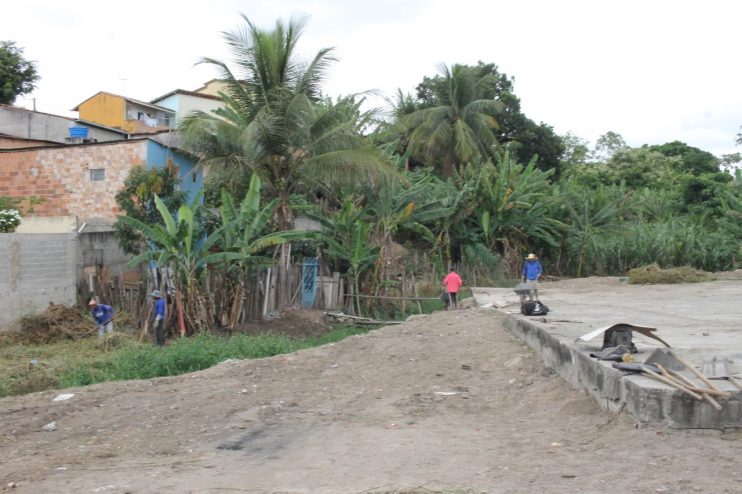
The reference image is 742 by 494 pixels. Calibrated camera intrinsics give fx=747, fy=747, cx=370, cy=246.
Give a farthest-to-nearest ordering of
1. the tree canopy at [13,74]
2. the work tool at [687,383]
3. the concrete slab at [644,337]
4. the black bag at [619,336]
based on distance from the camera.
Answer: the tree canopy at [13,74], the black bag at [619,336], the concrete slab at [644,337], the work tool at [687,383]

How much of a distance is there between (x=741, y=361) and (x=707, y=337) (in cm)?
201

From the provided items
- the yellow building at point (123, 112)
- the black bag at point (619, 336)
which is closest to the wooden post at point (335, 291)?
the black bag at point (619, 336)

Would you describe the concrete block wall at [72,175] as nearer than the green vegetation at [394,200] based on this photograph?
No

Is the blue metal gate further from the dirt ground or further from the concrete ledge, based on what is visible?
the concrete ledge

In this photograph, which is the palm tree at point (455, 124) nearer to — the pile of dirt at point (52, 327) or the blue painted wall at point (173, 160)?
the blue painted wall at point (173, 160)

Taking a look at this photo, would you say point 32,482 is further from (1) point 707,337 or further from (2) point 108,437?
(1) point 707,337

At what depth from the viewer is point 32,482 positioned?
5.67m

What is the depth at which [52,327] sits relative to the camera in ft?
51.6

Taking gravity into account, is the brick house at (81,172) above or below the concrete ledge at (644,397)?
above

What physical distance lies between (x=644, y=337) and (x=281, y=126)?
10.9 metres

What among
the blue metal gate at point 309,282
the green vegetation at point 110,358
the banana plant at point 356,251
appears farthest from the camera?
the blue metal gate at point 309,282

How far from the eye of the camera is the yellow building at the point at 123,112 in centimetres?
3653

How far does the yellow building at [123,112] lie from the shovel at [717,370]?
33250mm

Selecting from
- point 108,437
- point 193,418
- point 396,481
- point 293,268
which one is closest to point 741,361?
point 396,481
